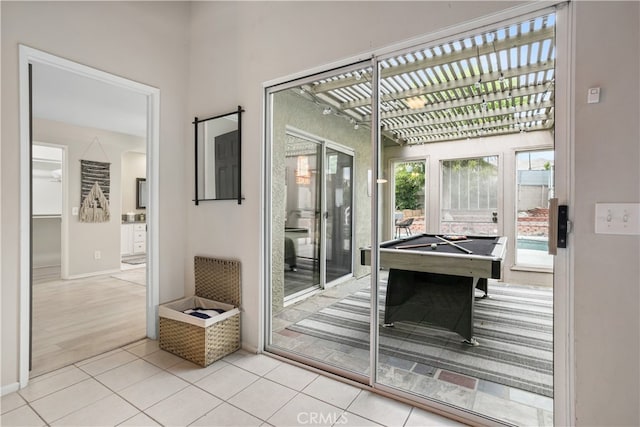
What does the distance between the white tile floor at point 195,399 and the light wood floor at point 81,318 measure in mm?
302

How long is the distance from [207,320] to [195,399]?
545mm

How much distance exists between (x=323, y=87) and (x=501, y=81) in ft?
4.82

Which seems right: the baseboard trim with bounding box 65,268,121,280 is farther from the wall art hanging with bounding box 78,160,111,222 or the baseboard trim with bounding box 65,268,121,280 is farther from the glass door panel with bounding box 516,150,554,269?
the glass door panel with bounding box 516,150,554,269

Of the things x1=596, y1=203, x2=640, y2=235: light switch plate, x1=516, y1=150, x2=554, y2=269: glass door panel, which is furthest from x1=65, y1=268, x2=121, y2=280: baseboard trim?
x1=596, y1=203, x2=640, y2=235: light switch plate

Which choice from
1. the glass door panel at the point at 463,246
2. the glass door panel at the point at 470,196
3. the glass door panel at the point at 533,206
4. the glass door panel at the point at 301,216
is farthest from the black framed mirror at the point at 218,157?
the glass door panel at the point at 533,206

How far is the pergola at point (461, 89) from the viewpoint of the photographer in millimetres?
2039

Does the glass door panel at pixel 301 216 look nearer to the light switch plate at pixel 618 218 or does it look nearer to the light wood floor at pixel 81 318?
the light wood floor at pixel 81 318

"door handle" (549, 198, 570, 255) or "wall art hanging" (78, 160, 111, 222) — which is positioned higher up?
"wall art hanging" (78, 160, 111, 222)

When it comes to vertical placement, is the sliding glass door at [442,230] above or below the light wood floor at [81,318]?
above

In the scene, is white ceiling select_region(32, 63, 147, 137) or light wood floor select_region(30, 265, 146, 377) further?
white ceiling select_region(32, 63, 147, 137)

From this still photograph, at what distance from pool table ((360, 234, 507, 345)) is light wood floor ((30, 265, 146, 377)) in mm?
2356

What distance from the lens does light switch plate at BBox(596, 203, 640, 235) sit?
140 centimetres

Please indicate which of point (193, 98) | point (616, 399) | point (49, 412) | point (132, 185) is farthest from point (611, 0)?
point (132, 185)

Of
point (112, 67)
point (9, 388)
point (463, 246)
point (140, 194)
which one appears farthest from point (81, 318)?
point (140, 194)
